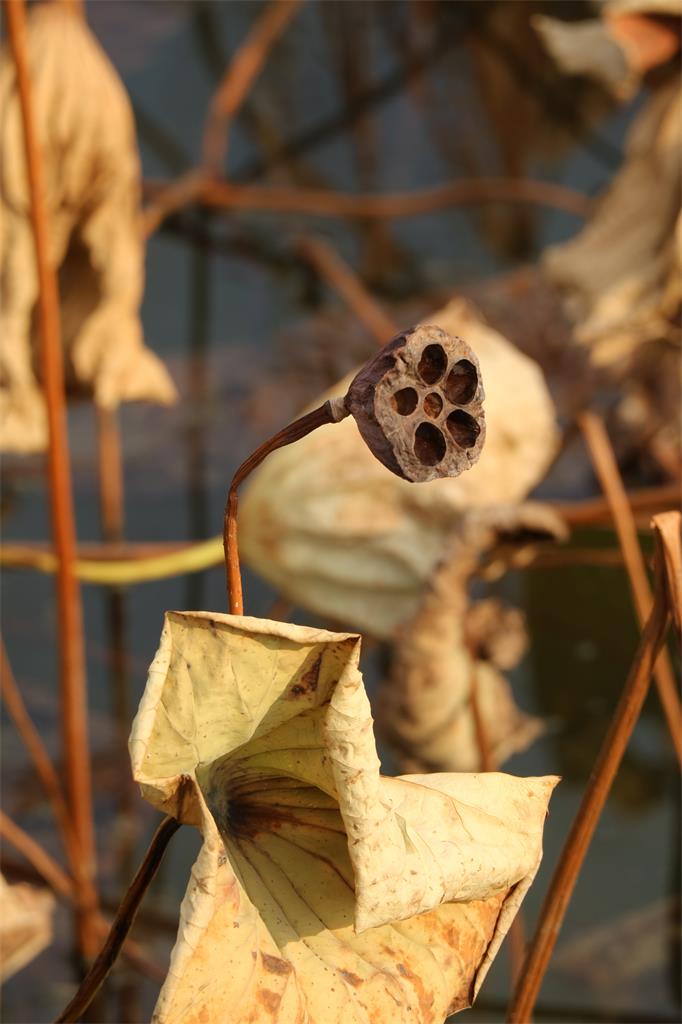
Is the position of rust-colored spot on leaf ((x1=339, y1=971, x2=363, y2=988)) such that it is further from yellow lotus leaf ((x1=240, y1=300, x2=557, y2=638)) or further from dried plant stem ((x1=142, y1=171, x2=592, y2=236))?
dried plant stem ((x1=142, y1=171, x2=592, y2=236))

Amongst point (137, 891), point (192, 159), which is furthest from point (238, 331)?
point (137, 891)

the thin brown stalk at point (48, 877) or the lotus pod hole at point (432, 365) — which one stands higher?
the lotus pod hole at point (432, 365)

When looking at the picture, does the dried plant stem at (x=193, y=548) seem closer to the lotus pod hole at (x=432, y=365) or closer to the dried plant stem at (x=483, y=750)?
the dried plant stem at (x=483, y=750)

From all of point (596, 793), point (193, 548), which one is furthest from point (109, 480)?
point (596, 793)

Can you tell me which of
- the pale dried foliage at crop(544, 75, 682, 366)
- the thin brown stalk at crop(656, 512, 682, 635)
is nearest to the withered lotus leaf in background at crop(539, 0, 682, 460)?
the pale dried foliage at crop(544, 75, 682, 366)

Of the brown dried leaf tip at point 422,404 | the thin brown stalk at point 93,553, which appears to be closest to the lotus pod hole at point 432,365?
the brown dried leaf tip at point 422,404
